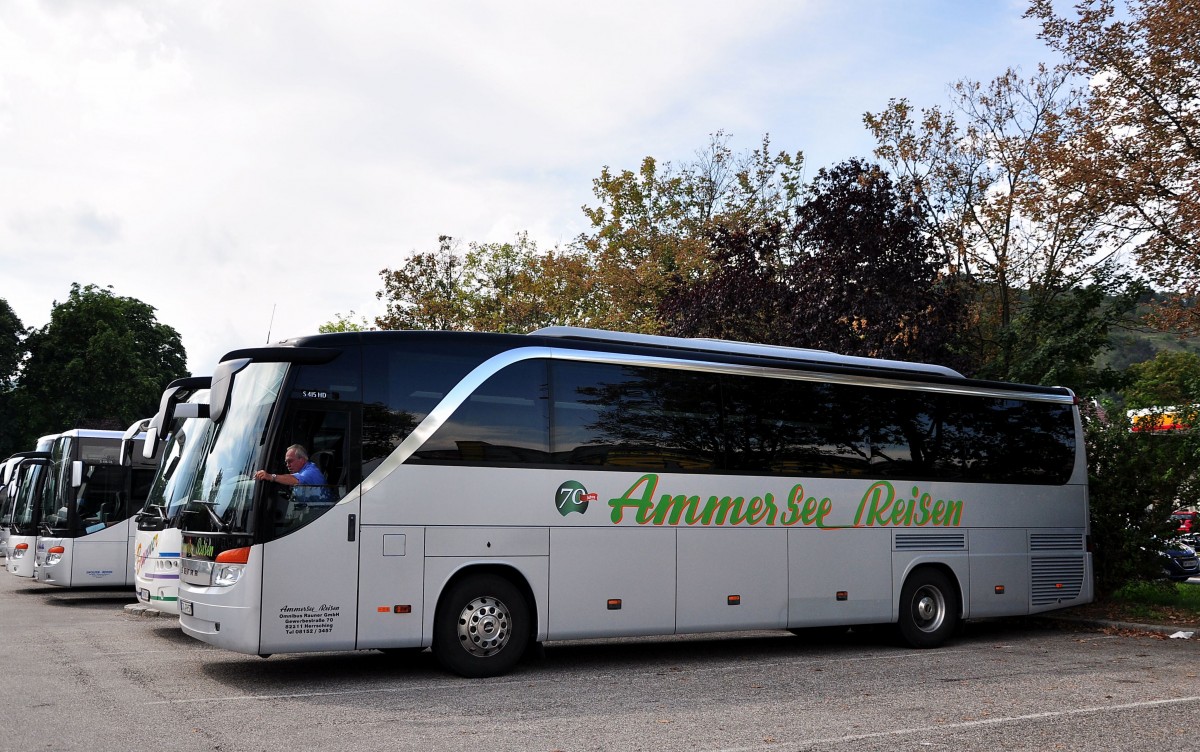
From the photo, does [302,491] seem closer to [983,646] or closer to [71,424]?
[983,646]

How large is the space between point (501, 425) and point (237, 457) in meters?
2.50

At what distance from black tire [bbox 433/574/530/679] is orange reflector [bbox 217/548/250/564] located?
1916 millimetres

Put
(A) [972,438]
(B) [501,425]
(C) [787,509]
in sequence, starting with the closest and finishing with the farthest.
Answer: (B) [501,425] → (C) [787,509] → (A) [972,438]

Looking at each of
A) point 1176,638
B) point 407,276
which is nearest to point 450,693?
point 1176,638

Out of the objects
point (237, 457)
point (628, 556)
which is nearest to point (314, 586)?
point (237, 457)

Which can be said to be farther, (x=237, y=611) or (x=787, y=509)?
(x=787, y=509)

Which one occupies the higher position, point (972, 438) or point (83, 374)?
point (83, 374)

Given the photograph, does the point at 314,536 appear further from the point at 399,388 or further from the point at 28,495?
the point at 28,495

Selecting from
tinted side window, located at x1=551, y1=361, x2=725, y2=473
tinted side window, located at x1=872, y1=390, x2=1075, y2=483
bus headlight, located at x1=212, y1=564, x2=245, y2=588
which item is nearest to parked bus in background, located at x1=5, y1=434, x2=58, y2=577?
bus headlight, located at x1=212, y1=564, x2=245, y2=588

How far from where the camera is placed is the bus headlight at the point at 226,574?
391 inches

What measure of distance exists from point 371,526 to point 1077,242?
20755 mm

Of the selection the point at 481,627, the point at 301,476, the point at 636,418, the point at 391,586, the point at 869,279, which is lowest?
the point at 481,627

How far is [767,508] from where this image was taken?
1281 cm

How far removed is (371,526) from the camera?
10328 millimetres
